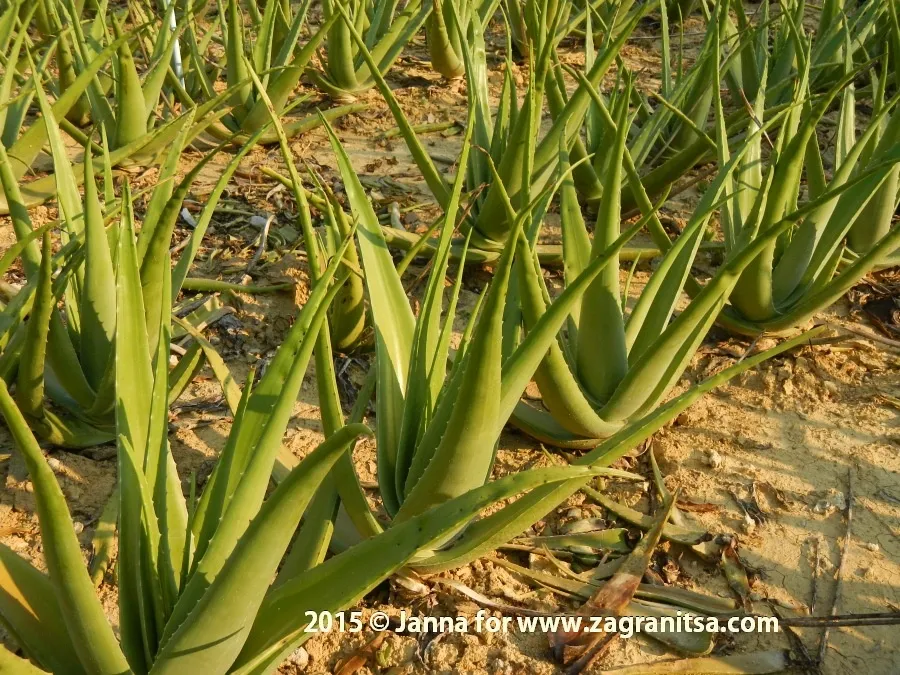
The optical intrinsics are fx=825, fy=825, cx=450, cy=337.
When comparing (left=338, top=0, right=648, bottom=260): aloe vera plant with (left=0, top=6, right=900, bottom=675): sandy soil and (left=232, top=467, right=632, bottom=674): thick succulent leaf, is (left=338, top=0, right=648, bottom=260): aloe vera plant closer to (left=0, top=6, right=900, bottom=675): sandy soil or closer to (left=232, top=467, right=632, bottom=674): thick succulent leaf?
(left=0, top=6, right=900, bottom=675): sandy soil

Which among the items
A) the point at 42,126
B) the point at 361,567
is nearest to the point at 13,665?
the point at 361,567

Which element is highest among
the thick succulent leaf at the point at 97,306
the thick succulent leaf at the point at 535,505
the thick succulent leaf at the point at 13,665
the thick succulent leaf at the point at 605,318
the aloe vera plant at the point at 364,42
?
the aloe vera plant at the point at 364,42

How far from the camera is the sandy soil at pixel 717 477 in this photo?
1332mm

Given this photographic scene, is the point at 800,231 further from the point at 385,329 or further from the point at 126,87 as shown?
the point at 126,87

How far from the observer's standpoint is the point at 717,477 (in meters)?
1.67

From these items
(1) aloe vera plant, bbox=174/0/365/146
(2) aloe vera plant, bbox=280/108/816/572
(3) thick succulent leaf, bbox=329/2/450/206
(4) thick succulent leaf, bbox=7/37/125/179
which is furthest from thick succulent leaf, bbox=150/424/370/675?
(1) aloe vera plant, bbox=174/0/365/146

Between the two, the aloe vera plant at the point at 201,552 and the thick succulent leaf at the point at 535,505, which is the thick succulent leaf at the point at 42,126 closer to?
the aloe vera plant at the point at 201,552

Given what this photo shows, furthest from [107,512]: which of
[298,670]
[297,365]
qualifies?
[297,365]

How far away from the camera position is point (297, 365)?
2.97ft

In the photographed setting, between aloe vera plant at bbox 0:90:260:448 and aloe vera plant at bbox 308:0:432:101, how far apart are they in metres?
1.37

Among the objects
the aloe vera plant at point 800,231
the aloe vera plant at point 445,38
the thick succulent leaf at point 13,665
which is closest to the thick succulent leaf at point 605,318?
the aloe vera plant at point 800,231

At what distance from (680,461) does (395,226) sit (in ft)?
3.34

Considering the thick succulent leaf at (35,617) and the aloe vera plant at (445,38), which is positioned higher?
the aloe vera plant at (445,38)

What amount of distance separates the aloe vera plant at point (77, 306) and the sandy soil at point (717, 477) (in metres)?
0.10
